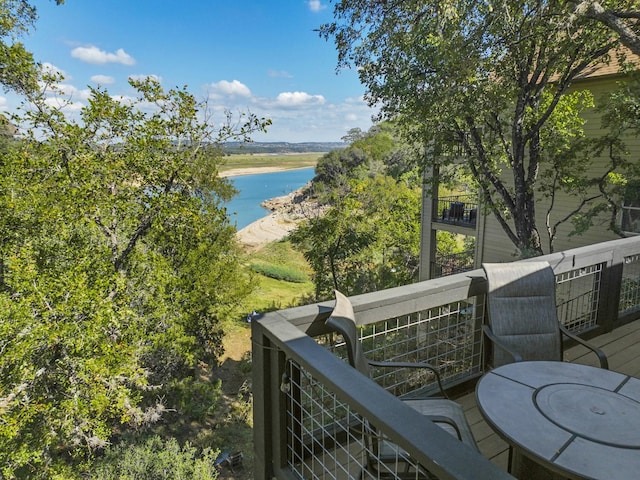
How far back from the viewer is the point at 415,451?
1.05 m

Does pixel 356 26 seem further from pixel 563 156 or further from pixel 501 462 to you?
pixel 501 462

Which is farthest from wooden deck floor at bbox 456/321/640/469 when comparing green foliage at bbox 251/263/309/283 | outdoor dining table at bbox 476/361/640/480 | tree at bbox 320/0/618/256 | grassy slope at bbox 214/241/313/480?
green foliage at bbox 251/263/309/283

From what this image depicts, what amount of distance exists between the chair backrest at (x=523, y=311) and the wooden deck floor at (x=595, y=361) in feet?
1.17

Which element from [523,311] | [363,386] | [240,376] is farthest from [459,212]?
[363,386]

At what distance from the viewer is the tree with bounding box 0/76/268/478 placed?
21.3ft

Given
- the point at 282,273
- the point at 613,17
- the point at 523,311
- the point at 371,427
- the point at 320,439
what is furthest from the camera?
the point at 282,273

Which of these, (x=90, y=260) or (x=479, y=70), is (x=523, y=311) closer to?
(x=479, y=70)

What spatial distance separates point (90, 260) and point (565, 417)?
8176 millimetres

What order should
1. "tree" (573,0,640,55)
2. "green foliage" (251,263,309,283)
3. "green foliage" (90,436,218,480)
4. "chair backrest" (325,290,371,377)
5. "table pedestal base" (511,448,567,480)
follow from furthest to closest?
"green foliage" (251,263,309,283) → "green foliage" (90,436,218,480) → "tree" (573,0,640,55) → "chair backrest" (325,290,371,377) → "table pedestal base" (511,448,567,480)

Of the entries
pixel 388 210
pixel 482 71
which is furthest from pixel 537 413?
pixel 388 210

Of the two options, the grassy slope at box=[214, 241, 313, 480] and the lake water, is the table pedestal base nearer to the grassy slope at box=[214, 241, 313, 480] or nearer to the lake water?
the grassy slope at box=[214, 241, 313, 480]

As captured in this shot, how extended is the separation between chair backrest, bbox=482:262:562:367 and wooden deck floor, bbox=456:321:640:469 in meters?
0.36

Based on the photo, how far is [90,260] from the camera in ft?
25.8

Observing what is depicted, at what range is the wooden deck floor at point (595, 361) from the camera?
7.66 ft
